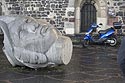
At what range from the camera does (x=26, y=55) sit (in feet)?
21.3

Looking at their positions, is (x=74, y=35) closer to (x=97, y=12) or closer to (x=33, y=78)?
(x=97, y=12)

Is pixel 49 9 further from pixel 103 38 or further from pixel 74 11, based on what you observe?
pixel 103 38

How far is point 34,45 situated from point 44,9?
7.53 metres

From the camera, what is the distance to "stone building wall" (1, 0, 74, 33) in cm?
1361

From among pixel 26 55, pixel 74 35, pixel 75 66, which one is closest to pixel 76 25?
pixel 74 35

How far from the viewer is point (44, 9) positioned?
13.9m

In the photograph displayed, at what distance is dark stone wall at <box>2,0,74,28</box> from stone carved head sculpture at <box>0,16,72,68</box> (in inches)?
274

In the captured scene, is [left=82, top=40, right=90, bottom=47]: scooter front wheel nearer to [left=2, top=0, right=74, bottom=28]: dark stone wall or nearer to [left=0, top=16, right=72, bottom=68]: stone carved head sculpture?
[left=2, top=0, right=74, bottom=28]: dark stone wall

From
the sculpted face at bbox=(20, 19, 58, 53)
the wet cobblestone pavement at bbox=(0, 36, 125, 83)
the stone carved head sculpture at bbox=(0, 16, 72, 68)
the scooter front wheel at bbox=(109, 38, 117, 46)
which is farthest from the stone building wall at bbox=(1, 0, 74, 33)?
the sculpted face at bbox=(20, 19, 58, 53)

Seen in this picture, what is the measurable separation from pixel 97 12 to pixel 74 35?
127cm

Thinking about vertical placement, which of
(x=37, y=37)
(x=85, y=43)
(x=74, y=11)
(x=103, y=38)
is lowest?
(x=85, y=43)

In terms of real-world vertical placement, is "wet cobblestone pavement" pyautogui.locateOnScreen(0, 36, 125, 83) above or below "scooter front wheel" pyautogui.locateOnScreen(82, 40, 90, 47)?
→ above

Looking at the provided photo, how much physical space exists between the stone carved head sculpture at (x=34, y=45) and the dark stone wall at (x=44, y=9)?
22.8 ft

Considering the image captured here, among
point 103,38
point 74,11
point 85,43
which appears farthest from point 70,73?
point 74,11
